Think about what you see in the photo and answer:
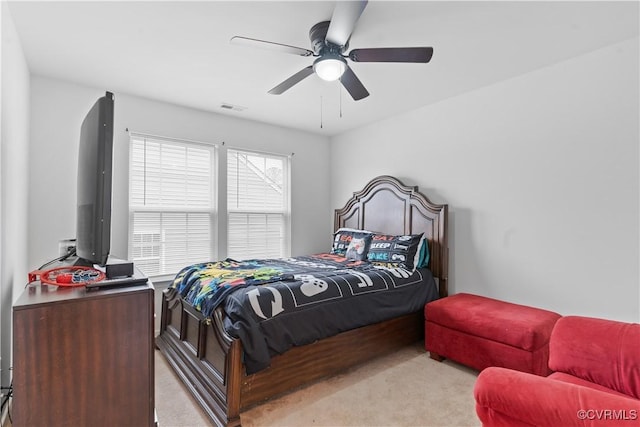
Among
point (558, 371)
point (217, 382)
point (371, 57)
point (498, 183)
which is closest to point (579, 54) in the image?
point (498, 183)

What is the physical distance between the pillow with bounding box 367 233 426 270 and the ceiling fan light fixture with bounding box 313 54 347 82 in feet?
6.27

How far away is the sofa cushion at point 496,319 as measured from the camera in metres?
2.30

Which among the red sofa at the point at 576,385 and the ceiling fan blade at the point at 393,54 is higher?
the ceiling fan blade at the point at 393,54

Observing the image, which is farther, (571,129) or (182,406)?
(571,129)

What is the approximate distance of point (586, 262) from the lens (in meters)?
2.53

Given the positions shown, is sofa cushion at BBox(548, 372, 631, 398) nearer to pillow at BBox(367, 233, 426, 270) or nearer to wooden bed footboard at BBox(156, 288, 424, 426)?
wooden bed footboard at BBox(156, 288, 424, 426)

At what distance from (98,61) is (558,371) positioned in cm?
380

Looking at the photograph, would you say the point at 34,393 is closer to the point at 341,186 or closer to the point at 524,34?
the point at 524,34

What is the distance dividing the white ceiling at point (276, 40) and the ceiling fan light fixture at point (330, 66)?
251 mm

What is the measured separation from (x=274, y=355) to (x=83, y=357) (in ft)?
3.66

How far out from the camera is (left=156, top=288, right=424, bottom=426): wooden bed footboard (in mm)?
1954

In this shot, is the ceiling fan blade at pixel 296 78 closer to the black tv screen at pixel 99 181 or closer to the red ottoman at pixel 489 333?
the black tv screen at pixel 99 181

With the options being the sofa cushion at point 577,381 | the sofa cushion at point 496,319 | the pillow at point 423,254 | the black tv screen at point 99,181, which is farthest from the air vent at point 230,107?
the sofa cushion at point 577,381

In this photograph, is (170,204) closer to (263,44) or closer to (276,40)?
(276,40)
